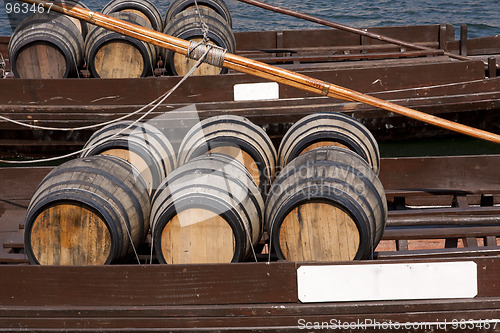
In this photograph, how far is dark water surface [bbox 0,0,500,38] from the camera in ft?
59.5

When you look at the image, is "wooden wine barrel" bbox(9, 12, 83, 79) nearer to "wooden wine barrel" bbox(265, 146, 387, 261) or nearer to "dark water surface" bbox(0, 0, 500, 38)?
"wooden wine barrel" bbox(265, 146, 387, 261)

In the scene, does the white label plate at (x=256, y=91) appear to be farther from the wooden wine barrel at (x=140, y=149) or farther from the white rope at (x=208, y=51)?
the white rope at (x=208, y=51)

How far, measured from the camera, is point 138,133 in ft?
19.2

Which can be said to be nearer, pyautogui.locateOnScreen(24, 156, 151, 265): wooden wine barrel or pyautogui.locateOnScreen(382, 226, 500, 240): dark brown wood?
pyautogui.locateOnScreen(24, 156, 151, 265): wooden wine barrel

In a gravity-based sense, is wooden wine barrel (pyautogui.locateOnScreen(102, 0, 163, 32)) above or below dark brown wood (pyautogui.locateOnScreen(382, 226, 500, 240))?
above

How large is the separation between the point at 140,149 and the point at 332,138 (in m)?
1.67

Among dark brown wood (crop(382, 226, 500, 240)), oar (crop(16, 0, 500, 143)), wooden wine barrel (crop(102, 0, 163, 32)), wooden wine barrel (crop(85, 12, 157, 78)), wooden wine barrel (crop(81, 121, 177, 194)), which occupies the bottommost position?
dark brown wood (crop(382, 226, 500, 240))

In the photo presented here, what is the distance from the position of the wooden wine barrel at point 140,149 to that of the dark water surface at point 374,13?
12.7 metres

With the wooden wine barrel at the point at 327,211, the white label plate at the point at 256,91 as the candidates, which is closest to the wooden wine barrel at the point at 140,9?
the white label plate at the point at 256,91

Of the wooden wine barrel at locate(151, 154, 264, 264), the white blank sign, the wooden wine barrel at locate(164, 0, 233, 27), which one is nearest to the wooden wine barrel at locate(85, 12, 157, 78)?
the wooden wine barrel at locate(164, 0, 233, 27)

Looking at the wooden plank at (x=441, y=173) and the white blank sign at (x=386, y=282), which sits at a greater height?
the wooden plank at (x=441, y=173)

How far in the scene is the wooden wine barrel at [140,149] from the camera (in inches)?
223

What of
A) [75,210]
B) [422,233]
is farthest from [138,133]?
[422,233]

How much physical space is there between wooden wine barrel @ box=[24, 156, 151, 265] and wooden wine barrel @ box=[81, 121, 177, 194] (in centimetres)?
51
